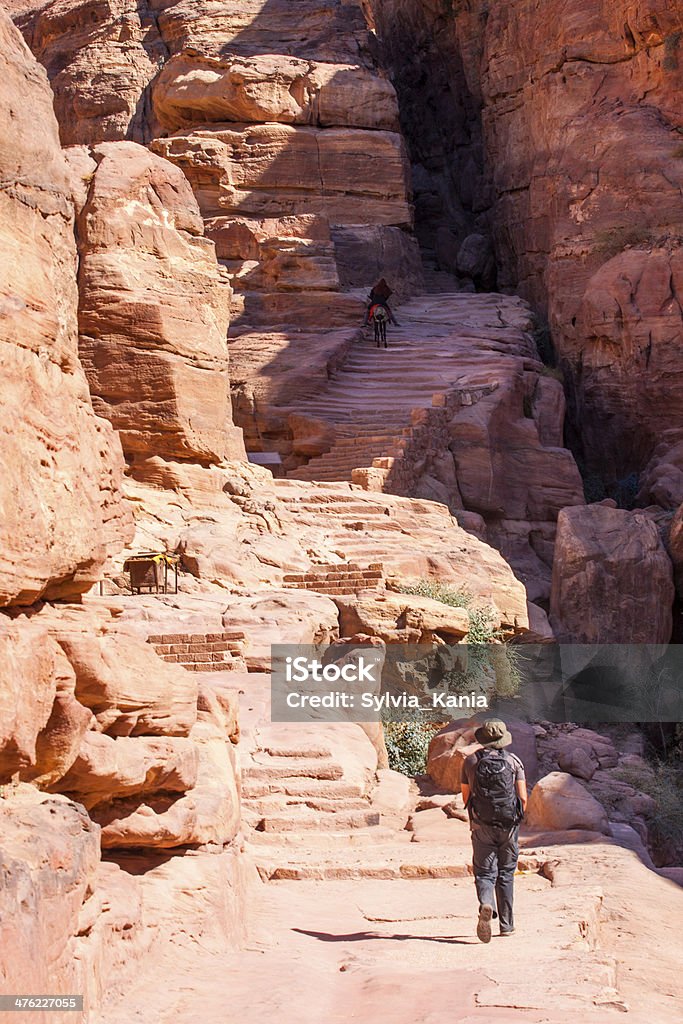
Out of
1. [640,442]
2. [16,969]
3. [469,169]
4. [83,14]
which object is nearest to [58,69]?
[83,14]

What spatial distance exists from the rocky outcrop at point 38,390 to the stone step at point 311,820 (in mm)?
3522

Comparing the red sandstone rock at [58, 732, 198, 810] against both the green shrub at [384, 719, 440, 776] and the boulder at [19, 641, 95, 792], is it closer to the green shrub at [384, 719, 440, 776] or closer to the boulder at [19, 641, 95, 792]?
the boulder at [19, 641, 95, 792]

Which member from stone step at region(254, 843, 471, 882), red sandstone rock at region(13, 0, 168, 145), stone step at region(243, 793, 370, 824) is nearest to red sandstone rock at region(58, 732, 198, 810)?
stone step at region(254, 843, 471, 882)

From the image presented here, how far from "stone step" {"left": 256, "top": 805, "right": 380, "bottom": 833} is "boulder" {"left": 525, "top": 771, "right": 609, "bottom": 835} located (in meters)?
1.36

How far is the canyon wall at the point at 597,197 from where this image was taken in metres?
27.3

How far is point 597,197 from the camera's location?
28.8 m

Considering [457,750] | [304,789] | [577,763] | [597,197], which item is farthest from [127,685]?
[597,197]

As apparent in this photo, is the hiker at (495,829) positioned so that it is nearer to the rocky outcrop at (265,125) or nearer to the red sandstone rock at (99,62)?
the rocky outcrop at (265,125)

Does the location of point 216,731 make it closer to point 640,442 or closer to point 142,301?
point 142,301

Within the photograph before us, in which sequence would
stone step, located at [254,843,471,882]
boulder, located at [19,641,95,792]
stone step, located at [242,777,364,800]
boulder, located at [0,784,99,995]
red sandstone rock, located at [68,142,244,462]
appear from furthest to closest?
red sandstone rock, located at [68,142,244,462], stone step, located at [242,777,364,800], stone step, located at [254,843,471,882], boulder, located at [19,641,95,792], boulder, located at [0,784,99,995]

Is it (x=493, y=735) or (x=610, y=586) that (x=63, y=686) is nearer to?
(x=493, y=735)

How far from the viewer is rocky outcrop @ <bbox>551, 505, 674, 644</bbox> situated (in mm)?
20891

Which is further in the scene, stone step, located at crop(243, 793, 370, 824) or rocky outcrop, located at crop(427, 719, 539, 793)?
rocky outcrop, located at crop(427, 719, 539, 793)

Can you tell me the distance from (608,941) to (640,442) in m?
21.3
